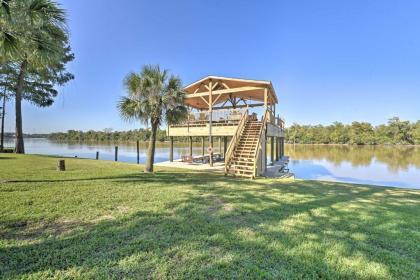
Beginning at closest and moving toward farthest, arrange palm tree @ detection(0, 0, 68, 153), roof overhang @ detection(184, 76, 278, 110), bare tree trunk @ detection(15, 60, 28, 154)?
1. palm tree @ detection(0, 0, 68, 153)
2. roof overhang @ detection(184, 76, 278, 110)
3. bare tree trunk @ detection(15, 60, 28, 154)

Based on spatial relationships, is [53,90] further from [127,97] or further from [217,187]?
[217,187]

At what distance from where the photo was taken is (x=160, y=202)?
480 cm

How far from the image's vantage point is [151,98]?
8984mm

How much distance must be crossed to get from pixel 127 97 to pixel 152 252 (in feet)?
25.7

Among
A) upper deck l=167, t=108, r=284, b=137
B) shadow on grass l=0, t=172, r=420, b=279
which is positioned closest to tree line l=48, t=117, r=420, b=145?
upper deck l=167, t=108, r=284, b=137

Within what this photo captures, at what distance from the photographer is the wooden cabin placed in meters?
10.2

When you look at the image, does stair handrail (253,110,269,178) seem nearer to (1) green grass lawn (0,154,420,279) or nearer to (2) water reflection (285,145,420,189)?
(1) green grass lawn (0,154,420,279)

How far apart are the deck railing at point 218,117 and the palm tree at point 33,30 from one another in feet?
29.8

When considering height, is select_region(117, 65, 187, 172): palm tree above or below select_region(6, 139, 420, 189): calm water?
above

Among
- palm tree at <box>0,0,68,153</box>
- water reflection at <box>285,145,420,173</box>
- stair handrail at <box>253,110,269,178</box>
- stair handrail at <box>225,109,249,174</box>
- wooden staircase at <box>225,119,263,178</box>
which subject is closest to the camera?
palm tree at <box>0,0,68,153</box>

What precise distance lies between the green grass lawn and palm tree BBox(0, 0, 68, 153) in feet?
11.0

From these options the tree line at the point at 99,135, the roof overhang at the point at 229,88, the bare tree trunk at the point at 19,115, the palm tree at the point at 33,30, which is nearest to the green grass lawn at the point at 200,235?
the palm tree at the point at 33,30

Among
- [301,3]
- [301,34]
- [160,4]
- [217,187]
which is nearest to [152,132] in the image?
[217,187]

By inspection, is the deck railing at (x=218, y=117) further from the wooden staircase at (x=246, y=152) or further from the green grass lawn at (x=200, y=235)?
the green grass lawn at (x=200, y=235)
